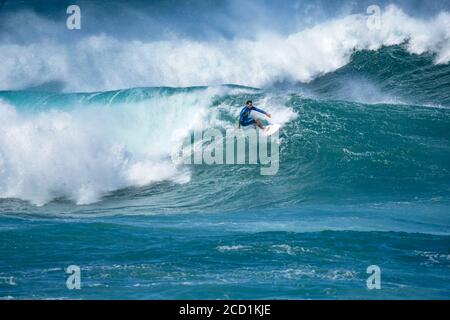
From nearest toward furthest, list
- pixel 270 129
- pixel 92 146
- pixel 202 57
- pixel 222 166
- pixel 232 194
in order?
1. pixel 232 194
2. pixel 222 166
3. pixel 270 129
4. pixel 92 146
5. pixel 202 57

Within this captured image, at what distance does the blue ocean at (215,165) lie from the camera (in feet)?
28.0

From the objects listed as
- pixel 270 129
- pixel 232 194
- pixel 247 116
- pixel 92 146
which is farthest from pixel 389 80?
pixel 92 146

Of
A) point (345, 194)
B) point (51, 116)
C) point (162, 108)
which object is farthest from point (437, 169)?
point (51, 116)

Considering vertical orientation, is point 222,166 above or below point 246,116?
below

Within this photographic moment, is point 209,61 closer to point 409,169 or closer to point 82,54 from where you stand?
point 82,54

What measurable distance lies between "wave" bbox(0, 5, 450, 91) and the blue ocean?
7cm

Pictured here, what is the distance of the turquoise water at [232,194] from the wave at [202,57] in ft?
3.11

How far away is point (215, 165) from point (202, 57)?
10097 mm

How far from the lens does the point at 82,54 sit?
25.2 metres

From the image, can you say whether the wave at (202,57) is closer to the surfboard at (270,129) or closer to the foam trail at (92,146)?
the foam trail at (92,146)

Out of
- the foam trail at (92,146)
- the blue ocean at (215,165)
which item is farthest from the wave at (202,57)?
the foam trail at (92,146)

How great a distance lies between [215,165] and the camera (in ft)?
53.2

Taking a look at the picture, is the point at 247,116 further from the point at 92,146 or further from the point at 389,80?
the point at 389,80

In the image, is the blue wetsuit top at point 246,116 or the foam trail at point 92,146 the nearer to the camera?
the blue wetsuit top at point 246,116
